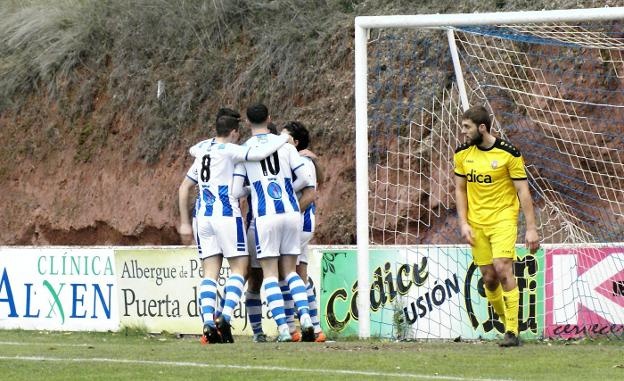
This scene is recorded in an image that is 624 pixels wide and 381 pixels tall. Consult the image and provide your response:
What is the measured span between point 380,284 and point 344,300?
531 mm

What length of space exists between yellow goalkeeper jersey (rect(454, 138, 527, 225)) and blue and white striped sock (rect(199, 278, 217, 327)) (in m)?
2.52

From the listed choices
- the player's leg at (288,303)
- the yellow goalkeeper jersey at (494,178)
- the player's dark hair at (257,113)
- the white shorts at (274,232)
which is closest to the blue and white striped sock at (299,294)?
the white shorts at (274,232)

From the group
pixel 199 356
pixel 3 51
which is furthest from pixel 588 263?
pixel 3 51

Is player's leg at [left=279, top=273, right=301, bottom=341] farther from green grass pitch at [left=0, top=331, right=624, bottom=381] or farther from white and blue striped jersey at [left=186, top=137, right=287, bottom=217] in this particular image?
white and blue striped jersey at [left=186, top=137, right=287, bottom=217]

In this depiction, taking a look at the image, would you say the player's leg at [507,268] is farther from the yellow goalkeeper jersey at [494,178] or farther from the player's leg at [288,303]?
the player's leg at [288,303]

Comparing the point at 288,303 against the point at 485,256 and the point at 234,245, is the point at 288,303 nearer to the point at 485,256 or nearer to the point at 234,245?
the point at 234,245

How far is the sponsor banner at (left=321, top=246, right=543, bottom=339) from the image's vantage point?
13602 mm

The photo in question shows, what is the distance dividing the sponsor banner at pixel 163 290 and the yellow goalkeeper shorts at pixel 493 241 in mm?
4402

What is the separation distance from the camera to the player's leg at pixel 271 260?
11750mm

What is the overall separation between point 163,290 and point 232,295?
419 cm

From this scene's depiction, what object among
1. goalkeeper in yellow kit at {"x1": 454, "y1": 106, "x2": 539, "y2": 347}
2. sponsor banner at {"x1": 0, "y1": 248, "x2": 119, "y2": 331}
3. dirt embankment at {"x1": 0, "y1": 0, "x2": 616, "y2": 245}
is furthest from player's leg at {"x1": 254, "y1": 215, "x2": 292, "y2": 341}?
dirt embankment at {"x1": 0, "y1": 0, "x2": 616, "y2": 245}

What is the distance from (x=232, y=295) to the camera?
466 inches

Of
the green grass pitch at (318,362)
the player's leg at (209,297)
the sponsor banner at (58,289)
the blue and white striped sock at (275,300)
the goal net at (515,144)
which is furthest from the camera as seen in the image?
the sponsor banner at (58,289)

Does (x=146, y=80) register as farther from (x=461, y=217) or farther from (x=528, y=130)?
(x=461, y=217)
